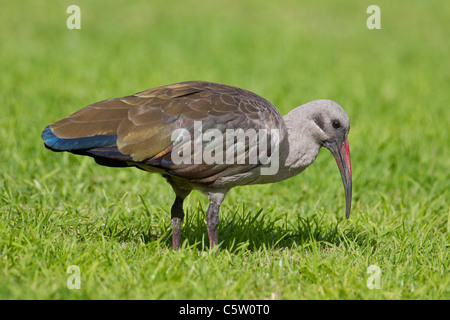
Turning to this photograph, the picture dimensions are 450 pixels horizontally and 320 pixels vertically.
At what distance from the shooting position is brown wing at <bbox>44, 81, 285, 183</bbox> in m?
4.55

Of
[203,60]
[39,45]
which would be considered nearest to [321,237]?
[203,60]

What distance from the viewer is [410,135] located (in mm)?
8484

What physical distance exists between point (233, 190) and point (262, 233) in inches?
49.9

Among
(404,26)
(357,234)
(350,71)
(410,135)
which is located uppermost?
(404,26)

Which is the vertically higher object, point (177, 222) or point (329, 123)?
point (329, 123)

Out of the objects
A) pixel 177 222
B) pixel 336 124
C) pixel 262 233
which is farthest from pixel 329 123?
pixel 177 222

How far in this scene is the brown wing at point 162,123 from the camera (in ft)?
14.9

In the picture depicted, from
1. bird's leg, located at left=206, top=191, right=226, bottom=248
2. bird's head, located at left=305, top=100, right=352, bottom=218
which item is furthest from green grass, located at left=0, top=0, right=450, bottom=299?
bird's head, located at left=305, top=100, right=352, bottom=218

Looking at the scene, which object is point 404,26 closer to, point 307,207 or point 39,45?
point 39,45

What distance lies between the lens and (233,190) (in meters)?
6.65

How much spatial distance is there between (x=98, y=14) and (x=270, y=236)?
431 inches

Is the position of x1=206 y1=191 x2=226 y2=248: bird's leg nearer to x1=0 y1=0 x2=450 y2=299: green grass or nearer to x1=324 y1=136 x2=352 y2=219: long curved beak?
x1=0 y1=0 x2=450 y2=299: green grass

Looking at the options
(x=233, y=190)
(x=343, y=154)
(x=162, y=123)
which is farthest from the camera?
(x=233, y=190)

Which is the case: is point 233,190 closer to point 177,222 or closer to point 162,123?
point 177,222
